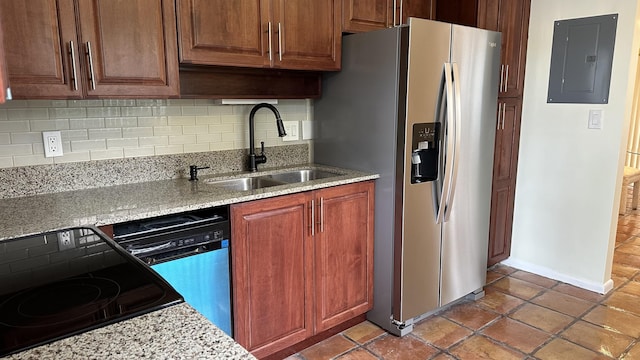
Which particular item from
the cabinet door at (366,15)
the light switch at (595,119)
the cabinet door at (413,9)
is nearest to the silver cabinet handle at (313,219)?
the cabinet door at (366,15)

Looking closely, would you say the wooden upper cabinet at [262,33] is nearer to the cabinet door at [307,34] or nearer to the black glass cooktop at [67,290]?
the cabinet door at [307,34]

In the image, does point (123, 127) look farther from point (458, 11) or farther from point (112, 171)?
point (458, 11)

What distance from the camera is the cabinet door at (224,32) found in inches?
77.8

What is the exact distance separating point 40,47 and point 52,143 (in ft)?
1.65

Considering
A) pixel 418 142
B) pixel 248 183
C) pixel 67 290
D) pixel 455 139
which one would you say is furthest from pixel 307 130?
pixel 67 290

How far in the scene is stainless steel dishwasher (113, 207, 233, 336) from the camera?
5.64 feet

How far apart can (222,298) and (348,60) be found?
1.44m

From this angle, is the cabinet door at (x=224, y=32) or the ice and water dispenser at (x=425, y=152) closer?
the cabinet door at (x=224, y=32)

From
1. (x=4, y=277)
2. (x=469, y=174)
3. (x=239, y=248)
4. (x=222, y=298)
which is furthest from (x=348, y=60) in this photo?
(x=4, y=277)

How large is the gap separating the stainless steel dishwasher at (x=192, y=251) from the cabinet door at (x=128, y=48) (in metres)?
0.57

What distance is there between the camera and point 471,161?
2.64 meters

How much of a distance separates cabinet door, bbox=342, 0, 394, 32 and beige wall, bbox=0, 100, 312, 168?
611mm

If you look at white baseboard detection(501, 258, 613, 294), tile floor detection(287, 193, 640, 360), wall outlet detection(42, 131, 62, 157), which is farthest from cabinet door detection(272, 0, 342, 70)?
white baseboard detection(501, 258, 613, 294)

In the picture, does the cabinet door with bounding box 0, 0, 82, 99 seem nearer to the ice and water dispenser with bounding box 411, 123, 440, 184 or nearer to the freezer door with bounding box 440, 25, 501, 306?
the ice and water dispenser with bounding box 411, 123, 440, 184
